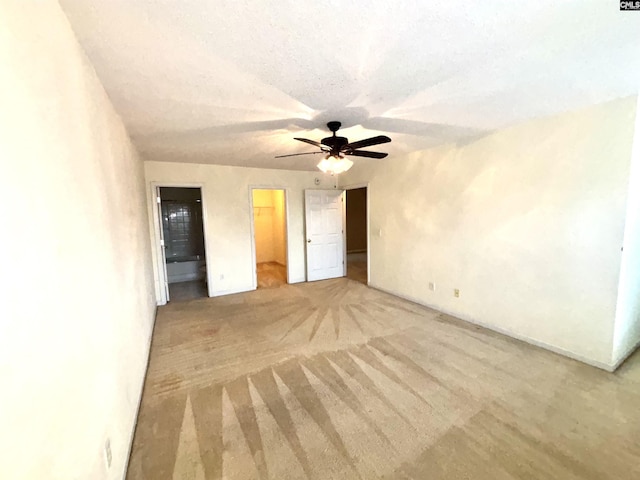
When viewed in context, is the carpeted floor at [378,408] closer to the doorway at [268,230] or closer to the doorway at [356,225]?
the doorway at [268,230]

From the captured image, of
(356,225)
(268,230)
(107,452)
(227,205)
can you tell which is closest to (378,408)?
(107,452)

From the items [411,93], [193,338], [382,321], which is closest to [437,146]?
[411,93]

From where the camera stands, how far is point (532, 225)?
9.76ft

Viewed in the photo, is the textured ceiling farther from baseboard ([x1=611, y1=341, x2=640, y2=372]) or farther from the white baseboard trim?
the white baseboard trim

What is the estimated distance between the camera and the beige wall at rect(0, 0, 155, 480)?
76 centimetres

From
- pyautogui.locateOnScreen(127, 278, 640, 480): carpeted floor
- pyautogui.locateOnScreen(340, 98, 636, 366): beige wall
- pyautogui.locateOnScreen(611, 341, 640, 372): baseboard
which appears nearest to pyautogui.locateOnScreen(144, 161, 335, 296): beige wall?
pyautogui.locateOnScreen(127, 278, 640, 480): carpeted floor

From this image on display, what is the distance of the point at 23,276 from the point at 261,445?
5.41 ft

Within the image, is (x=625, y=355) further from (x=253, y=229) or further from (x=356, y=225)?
(x=356, y=225)

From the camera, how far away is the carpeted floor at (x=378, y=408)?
1665 mm

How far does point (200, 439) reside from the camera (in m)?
1.87

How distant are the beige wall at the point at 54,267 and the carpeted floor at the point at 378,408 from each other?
1.68 feet

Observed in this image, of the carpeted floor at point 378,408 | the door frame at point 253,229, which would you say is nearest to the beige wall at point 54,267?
the carpeted floor at point 378,408

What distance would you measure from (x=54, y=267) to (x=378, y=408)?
2.13 meters

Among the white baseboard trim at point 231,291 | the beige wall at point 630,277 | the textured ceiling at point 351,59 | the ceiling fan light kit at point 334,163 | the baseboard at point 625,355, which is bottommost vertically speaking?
the baseboard at point 625,355
